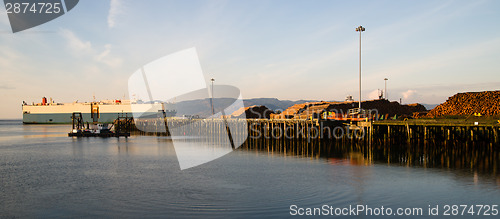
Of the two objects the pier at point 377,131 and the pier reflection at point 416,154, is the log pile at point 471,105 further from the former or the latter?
the pier reflection at point 416,154

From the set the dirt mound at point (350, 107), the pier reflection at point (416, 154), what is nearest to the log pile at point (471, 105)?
the dirt mound at point (350, 107)

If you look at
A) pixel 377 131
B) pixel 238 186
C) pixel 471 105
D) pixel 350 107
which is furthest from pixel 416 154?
pixel 350 107

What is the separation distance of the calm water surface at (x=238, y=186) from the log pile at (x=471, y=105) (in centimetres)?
2839

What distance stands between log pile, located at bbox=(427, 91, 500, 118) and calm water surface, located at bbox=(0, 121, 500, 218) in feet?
93.2

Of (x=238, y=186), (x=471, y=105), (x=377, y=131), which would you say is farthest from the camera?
(x=471, y=105)

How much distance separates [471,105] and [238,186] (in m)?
54.3

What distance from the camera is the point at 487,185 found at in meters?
23.0

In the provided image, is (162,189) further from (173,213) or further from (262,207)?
(262,207)

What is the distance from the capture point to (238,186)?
24047 millimetres

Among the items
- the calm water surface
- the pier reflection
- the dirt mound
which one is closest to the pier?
Answer: the pier reflection

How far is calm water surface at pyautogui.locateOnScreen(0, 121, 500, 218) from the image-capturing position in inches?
746

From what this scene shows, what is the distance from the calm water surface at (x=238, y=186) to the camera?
19.0m

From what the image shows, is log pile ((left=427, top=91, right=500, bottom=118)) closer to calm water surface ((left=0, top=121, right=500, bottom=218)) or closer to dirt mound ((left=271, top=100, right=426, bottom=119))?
dirt mound ((left=271, top=100, right=426, bottom=119))

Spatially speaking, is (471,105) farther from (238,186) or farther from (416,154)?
(238,186)
